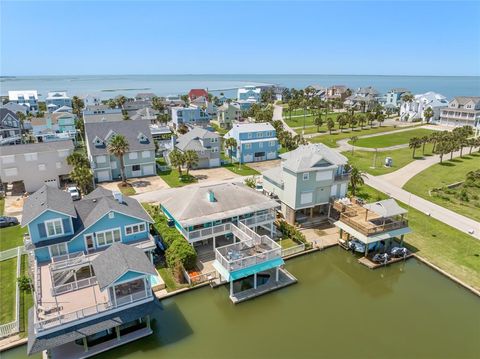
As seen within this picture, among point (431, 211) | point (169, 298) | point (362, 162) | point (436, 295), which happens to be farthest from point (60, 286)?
point (362, 162)

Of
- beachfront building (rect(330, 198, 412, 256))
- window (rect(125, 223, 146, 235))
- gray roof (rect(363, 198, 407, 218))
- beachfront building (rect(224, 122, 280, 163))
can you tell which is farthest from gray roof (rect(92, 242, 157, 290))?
beachfront building (rect(224, 122, 280, 163))

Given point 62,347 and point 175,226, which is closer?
point 62,347

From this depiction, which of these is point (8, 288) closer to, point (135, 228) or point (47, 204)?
point (47, 204)

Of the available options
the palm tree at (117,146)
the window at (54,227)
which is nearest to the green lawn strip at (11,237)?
the window at (54,227)

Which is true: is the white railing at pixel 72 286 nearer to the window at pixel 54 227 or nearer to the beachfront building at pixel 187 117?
the window at pixel 54 227

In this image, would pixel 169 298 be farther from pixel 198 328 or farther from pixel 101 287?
pixel 101 287

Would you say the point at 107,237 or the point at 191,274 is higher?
the point at 107,237
